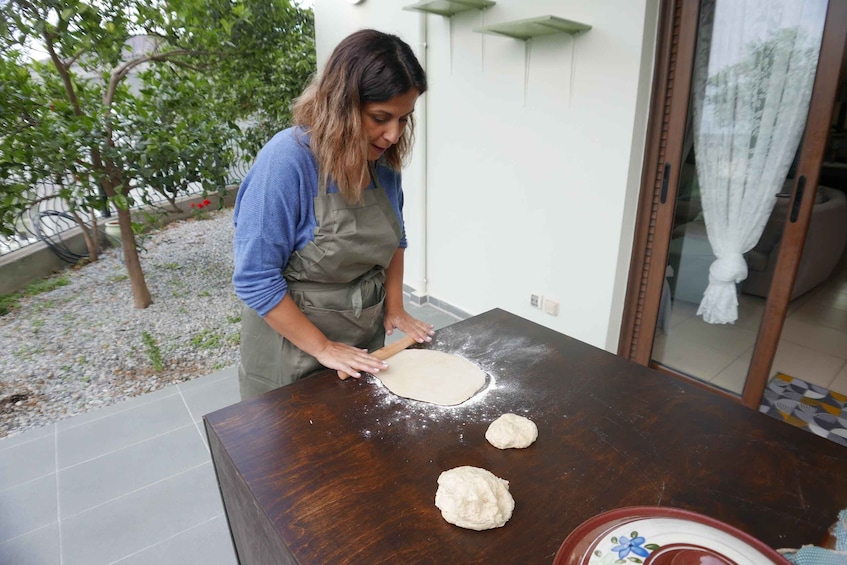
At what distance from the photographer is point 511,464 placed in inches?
34.1

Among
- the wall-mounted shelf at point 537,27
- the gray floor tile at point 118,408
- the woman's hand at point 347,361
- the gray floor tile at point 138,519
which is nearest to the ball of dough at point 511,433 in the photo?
the woman's hand at point 347,361

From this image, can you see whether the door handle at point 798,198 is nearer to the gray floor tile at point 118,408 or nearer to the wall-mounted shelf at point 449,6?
the wall-mounted shelf at point 449,6

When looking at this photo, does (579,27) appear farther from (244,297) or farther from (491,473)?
(491,473)

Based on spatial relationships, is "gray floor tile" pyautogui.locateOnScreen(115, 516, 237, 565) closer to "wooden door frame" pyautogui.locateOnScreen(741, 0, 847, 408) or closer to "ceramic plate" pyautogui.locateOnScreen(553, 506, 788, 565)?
"ceramic plate" pyautogui.locateOnScreen(553, 506, 788, 565)

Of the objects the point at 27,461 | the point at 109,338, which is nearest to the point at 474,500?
the point at 27,461

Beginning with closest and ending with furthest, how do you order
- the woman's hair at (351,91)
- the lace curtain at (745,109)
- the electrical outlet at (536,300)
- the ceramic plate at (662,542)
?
the ceramic plate at (662,542) → the woman's hair at (351,91) → the lace curtain at (745,109) → the electrical outlet at (536,300)

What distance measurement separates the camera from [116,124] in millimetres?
2990

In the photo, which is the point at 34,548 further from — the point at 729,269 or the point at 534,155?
the point at 729,269

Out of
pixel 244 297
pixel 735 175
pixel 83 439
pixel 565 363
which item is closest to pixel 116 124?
pixel 83 439

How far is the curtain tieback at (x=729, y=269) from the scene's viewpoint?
222cm

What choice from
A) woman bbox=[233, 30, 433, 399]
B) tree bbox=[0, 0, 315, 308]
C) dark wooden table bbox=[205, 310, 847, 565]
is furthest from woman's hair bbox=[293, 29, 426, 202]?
tree bbox=[0, 0, 315, 308]

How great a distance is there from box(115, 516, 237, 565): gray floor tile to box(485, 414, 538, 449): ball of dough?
1264 millimetres

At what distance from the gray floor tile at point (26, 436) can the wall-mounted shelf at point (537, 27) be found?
3153 millimetres

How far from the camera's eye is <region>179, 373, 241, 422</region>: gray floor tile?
2514 mm
